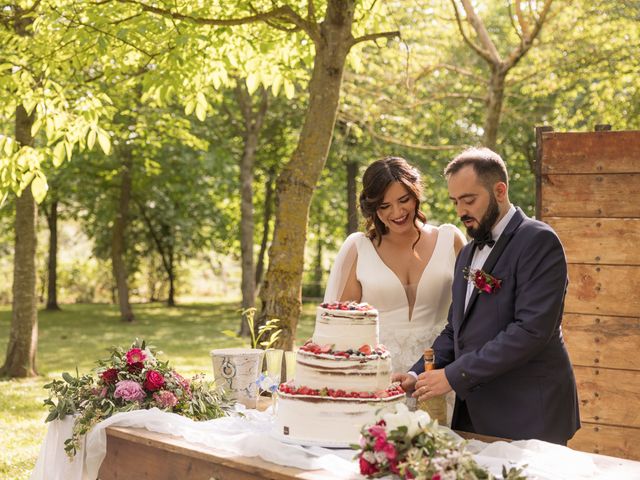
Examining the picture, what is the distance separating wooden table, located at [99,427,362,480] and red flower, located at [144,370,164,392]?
28cm

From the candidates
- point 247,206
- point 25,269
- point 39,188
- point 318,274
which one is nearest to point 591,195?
point 39,188

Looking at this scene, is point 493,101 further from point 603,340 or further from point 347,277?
point 347,277

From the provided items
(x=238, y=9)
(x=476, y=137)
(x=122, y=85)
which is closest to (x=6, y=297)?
(x=476, y=137)

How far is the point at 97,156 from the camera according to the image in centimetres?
1795

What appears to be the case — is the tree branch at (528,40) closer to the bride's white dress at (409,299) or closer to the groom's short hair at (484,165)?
the bride's white dress at (409,299)

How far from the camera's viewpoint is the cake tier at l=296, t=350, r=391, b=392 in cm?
321

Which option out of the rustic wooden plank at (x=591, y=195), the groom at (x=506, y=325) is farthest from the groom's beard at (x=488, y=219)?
the rustic wooden plank at (x=591, y=195)

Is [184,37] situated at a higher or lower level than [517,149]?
lower

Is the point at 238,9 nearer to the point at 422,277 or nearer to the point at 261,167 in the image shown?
the point at 422,277

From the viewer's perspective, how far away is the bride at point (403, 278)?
15.1 ft

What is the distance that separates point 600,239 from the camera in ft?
19.0

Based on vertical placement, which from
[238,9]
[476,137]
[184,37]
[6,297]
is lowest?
[6,297]

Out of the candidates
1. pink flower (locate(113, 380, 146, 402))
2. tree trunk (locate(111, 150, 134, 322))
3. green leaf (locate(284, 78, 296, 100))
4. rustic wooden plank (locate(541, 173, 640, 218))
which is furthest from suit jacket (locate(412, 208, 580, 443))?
tree trunk (locate(111, 150, 134, 322))

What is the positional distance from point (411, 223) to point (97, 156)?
574 inches
